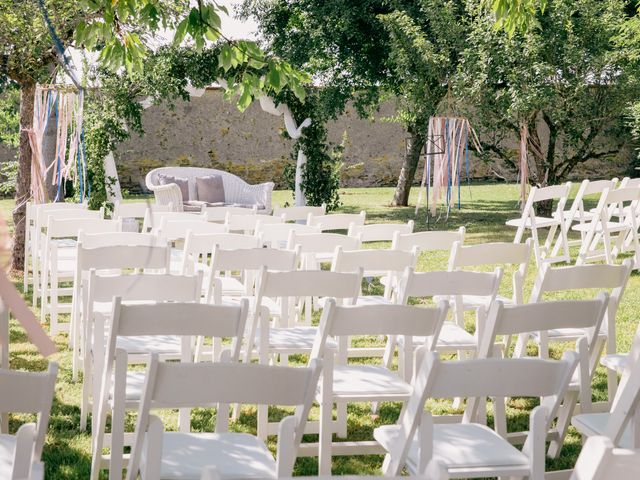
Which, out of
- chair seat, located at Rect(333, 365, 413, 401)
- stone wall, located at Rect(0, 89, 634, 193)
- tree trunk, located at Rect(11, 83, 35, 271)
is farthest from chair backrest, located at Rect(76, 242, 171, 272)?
stone wall, located at Rect(0, 89, 634, 193)

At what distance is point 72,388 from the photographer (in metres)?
5.44

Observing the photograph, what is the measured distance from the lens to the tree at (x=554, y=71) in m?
13.9

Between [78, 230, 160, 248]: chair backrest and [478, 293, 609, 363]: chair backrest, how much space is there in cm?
293

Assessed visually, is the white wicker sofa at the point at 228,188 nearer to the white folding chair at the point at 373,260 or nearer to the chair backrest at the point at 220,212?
the chair backrest at the point at 220,212

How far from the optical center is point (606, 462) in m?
1.70

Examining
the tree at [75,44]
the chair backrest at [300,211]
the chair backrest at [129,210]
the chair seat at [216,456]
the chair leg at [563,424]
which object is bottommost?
the chair leg at [563,424]

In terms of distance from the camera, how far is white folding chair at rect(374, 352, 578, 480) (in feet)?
8.71

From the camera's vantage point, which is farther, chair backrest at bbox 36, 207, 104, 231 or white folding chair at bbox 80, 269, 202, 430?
chair backrest at bbox 36, 207, 104, 231

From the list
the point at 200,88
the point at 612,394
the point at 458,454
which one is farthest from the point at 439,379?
the point at 200,88

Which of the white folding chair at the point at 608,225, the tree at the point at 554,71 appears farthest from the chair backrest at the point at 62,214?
the tree at the point at 554,71

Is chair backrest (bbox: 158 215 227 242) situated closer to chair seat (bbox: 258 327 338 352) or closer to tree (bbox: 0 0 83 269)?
chair seat (bbox: 258 327 338 352)

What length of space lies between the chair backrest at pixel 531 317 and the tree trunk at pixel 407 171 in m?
13.7

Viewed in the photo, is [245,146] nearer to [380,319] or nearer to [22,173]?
[22,173]

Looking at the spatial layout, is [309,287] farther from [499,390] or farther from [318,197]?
[318,197]
